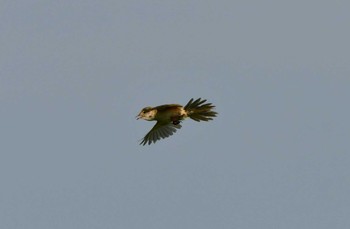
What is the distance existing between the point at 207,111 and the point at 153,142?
11.1 ft

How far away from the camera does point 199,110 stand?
156ft

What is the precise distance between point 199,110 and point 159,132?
2864 millimetres

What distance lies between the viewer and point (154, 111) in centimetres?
4747

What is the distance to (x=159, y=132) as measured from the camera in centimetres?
5016

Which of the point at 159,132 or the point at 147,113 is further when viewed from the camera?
the point at 159,132

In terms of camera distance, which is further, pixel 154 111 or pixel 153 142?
pixel 153 142

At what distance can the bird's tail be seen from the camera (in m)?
47.6

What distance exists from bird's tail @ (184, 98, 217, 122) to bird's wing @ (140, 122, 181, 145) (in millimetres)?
1794

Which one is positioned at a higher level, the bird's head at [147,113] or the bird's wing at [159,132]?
the bird's wing at [159,132]

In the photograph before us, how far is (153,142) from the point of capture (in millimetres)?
50531

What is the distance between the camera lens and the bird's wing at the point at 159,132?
49.7 meters

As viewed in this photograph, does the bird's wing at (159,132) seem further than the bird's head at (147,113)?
Yes

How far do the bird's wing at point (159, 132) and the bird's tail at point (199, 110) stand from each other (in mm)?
1794

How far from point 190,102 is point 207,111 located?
638 millimetres
